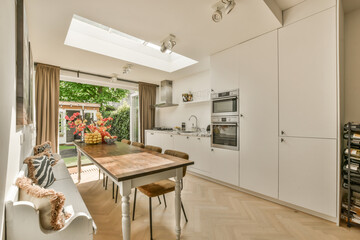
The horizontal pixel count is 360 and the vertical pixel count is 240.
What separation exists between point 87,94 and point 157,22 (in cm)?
586

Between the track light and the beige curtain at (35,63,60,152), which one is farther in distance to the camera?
the beige curtain at (35,63,60,152)

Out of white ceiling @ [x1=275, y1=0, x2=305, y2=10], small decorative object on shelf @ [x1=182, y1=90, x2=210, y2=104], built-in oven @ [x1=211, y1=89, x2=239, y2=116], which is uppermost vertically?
white ceiling @ [x1=275, y1=0, x2=305, y2=10]

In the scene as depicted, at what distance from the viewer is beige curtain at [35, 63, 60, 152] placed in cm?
326

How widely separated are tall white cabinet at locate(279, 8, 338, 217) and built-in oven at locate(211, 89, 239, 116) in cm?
68

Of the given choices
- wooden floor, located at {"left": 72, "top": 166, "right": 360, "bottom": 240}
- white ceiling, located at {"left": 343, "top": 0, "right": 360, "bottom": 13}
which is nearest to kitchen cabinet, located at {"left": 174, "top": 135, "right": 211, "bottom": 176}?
wooden floor, located at {"left": 72, "top": 166, "right": 360, "bottom": 240}

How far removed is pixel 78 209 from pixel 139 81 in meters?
4.14

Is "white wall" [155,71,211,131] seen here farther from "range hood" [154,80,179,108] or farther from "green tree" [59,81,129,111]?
"green tree" [59,81,129,111]

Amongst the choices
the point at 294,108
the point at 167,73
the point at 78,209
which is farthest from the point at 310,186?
the point at 167,73

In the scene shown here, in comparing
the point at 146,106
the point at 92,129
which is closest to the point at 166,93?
the point at 146,106

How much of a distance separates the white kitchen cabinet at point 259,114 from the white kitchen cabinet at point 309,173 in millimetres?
123

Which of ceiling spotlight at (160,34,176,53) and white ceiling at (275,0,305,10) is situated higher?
white ceiling at (275,0,305,10)

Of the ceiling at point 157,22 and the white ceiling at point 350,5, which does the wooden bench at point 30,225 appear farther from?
the white ceiling at point 350,5

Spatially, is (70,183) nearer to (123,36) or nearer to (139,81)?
(123,36)

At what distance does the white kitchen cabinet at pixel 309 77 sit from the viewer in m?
1.82
